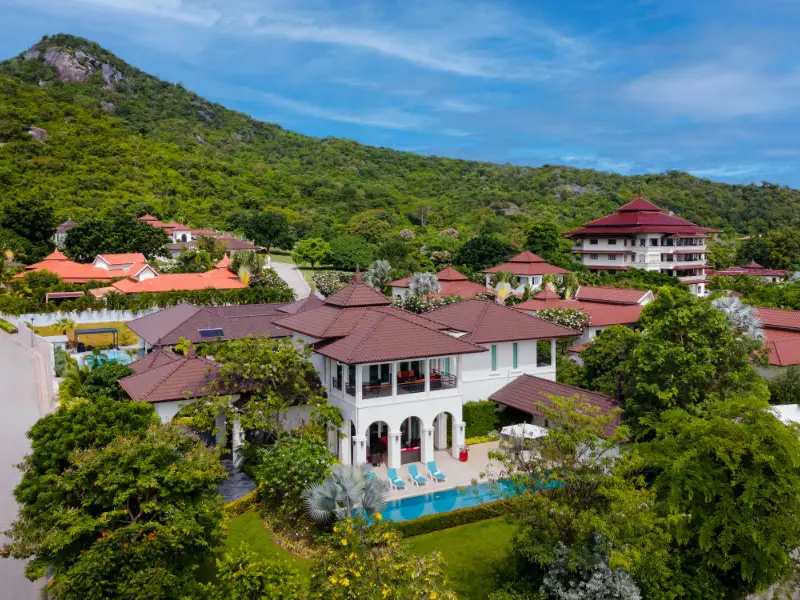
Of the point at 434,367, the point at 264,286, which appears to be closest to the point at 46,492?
the point at 434,367

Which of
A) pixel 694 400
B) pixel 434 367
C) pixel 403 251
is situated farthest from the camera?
pixel 403 251

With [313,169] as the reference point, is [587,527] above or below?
below

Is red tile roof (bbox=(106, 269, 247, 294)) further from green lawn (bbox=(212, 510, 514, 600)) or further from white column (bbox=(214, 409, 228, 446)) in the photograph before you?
green lawn (bbox=(212, 510, 514, 600))

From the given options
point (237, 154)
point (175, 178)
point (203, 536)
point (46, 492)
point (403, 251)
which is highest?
point (237, 154)

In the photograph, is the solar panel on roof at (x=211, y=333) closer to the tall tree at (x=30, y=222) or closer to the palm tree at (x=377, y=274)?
the palm tree at (x=377, y=274)

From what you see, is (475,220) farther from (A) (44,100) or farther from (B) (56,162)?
(A) (44,100)

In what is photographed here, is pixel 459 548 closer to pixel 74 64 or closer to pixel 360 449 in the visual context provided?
pixel 360 449
